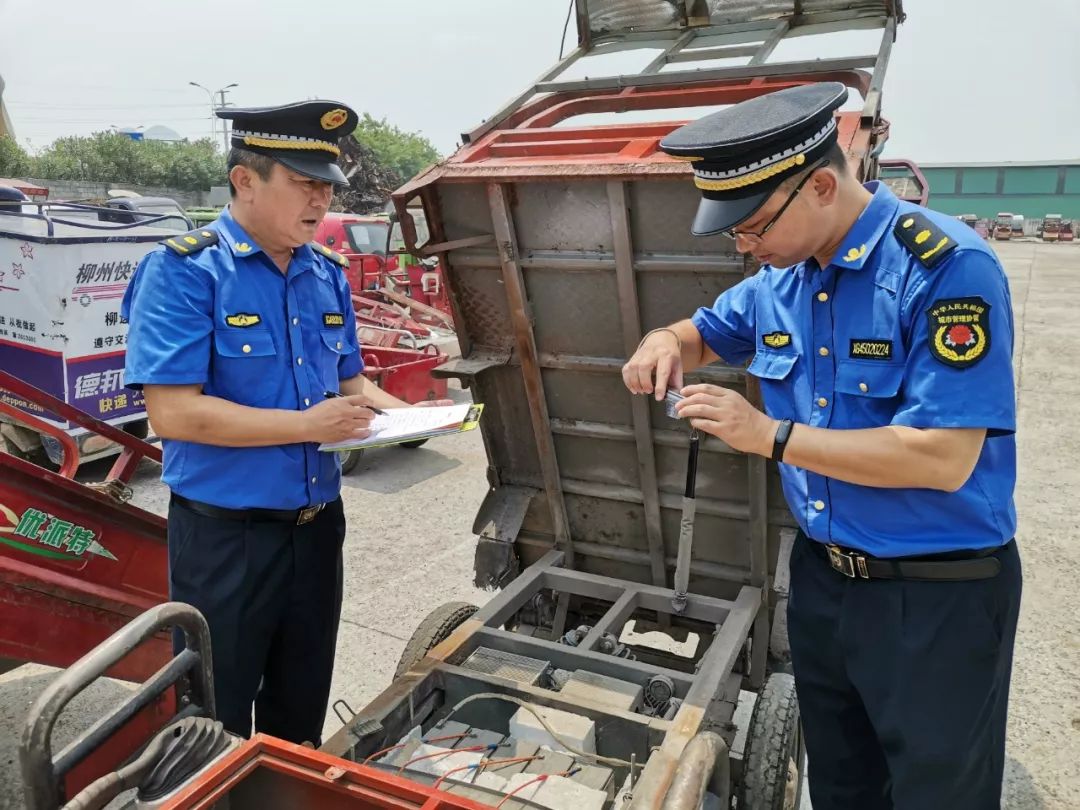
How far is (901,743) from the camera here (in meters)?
1.97

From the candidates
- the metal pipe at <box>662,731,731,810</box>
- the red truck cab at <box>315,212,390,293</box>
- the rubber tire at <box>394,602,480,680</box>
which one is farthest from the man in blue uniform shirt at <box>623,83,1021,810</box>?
the red truck cab at <box>315,212,390,293</box>

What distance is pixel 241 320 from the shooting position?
239 centimetres

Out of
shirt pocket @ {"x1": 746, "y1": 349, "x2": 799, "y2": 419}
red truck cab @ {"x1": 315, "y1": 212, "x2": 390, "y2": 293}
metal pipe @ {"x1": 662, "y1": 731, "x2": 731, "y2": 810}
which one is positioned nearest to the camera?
metal pipe @ {"x1": 662, "y1": 731, "x2": 731, "y2": 810}

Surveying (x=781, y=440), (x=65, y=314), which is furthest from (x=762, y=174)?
(x=65, y=314)

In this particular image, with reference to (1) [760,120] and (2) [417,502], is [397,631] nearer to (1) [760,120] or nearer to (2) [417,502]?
(2) [417,502]

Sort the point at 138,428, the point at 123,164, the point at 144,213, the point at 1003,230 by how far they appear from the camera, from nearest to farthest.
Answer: the point at 138,428 → the point at 144,213 → the point at 123,164 → the point at 1003,230

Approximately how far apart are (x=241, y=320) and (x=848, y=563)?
6.04 ft

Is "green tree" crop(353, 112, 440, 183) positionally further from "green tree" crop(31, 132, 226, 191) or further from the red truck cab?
the red truck cab

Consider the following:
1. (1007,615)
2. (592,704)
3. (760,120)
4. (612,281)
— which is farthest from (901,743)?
(612,281)

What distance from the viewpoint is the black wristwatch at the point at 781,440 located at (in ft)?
6.17

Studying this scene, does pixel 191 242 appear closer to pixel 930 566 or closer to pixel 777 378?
pixel 777 378

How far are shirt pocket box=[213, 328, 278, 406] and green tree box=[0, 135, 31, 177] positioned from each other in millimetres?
41065

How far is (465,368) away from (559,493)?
27.7 inches

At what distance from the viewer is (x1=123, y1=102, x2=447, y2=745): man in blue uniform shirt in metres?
2.29
